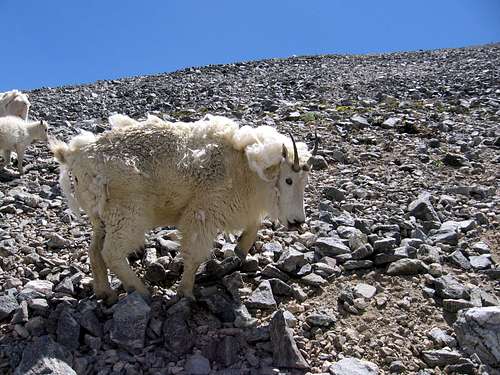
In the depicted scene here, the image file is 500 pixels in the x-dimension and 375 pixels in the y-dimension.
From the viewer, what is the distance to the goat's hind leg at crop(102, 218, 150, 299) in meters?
5.58

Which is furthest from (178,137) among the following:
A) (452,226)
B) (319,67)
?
(319,67)

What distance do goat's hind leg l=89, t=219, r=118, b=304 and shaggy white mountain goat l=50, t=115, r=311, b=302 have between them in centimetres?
1

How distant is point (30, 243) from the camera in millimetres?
7305

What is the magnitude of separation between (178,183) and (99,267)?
4.51 ft

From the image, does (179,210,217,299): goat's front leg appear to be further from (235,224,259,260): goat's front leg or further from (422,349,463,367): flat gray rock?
(422,349,463,367): flat gray rock

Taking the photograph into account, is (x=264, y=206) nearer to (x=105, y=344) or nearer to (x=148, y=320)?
(x=148, y=320)

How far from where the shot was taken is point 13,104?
15.8 m

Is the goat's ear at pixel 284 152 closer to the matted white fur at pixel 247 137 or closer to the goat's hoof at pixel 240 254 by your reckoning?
the matted white fur at pixel 247 137

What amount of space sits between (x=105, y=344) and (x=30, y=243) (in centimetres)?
284

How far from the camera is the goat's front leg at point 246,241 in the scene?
6691 millimetres

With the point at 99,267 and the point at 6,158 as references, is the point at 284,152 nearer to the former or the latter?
the point at 99,267

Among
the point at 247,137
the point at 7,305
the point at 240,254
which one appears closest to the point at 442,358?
the point at 240,254

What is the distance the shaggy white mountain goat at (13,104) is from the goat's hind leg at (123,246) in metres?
12.0

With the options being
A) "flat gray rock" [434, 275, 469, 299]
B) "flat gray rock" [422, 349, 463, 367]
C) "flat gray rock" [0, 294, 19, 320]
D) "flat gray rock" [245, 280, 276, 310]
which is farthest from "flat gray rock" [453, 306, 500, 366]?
"flat gray rock" [0, 294, 19, 320]
